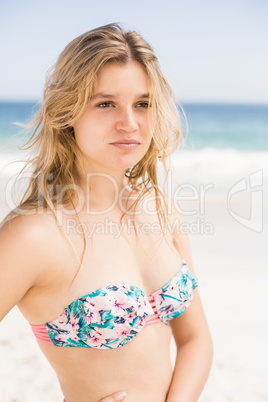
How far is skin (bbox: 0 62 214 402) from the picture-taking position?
5.33 feet

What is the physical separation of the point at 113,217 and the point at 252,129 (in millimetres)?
15807

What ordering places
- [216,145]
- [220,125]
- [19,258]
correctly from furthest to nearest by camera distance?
[220,125] → [216,145] → [19,258]

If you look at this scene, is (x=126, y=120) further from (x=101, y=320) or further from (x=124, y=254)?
(x=101, y=320)

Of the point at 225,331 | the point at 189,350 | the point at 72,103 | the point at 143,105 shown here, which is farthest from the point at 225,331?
the point at 72,103

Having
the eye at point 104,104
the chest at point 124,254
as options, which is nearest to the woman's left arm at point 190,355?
the chest at point 124,254

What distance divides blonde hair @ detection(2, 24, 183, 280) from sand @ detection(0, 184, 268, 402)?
190 cm

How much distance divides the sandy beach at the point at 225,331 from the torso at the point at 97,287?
5.21 ft

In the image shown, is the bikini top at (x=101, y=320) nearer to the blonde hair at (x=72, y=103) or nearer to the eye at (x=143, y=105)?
the blonde hair at (x=72, y=103)

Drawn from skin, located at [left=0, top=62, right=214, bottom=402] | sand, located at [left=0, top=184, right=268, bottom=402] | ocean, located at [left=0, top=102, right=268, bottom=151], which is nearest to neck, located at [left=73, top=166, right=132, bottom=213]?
skin, located at [left=0, top=62, right=214, bottom=402]

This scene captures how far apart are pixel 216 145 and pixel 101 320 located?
44.2 feet

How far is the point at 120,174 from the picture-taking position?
2004mm

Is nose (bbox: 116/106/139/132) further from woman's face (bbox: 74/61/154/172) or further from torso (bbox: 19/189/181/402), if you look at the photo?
torso (bbox: 19/189/181/402)

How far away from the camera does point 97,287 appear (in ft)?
5.73

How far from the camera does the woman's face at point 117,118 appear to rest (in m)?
1.75
